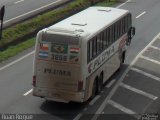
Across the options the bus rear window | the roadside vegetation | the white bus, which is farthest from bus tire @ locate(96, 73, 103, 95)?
the roadside vegetation

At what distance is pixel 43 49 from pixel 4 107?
2.69 metres

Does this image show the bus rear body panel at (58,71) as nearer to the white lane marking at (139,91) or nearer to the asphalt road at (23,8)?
the white lane marking at (139,91)

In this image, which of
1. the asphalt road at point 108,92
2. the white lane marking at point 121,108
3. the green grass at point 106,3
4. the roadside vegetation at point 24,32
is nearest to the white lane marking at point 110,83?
the asphalt road at point 108,92

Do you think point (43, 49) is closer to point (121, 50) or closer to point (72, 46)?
point (72, 46)

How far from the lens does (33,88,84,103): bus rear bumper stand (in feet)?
63.6

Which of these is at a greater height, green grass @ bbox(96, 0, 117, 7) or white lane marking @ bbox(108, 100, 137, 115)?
white lane marking @ bbox(108, 100, 137, 115)

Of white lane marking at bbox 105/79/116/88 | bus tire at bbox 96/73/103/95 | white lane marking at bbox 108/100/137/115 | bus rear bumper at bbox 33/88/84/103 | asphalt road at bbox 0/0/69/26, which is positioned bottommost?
asphalt road at bbox 0/0/69/26

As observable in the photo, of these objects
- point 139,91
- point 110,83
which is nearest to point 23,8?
point 110,83

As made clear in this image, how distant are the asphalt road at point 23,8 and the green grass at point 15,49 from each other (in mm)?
3400

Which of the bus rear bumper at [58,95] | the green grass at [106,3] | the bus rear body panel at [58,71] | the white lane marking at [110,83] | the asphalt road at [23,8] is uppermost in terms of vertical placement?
the bus rear body panel at [58,71]

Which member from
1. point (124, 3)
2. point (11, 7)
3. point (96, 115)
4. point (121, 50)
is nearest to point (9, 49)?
point (121, 50)

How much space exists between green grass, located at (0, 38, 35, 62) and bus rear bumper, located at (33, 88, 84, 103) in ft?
22.1

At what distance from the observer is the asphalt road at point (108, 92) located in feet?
64.6

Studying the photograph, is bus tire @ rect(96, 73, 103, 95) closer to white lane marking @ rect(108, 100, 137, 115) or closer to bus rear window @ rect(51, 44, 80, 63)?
white lane marking @ rect(108, 100, 137, 115)
